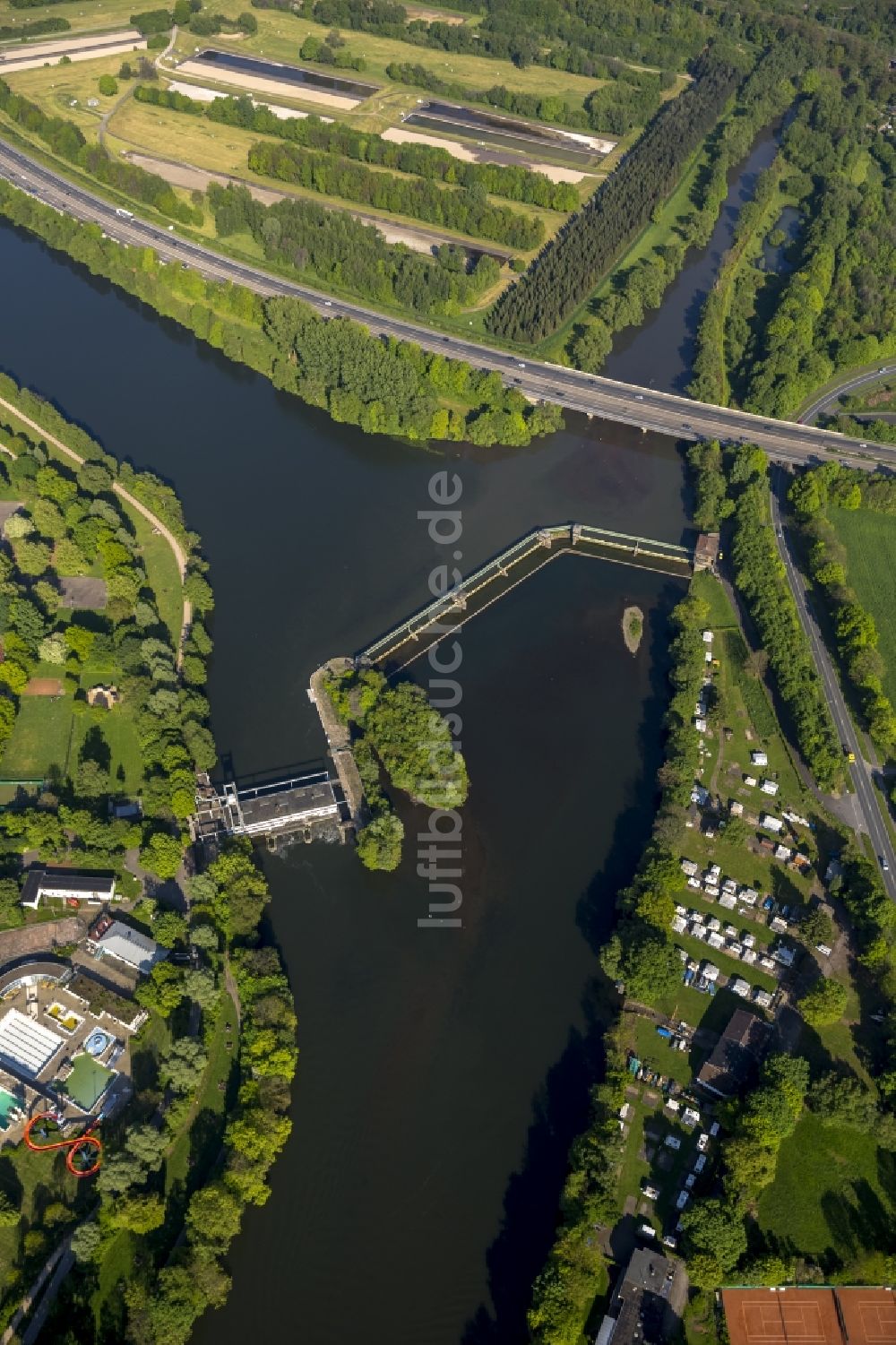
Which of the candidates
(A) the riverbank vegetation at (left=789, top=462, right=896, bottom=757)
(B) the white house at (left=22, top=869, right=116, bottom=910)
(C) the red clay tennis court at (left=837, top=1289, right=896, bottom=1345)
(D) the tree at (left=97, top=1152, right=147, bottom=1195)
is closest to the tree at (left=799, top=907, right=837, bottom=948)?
(A) the riverbank vegetation at (left=789, top=462, right=896, bottom=757)

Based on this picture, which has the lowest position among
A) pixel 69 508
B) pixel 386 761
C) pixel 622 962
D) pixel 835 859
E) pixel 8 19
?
pixel 622 962

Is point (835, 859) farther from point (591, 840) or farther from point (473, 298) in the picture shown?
point (473, 298)

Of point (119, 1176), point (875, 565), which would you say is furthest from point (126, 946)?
point (875, 565)

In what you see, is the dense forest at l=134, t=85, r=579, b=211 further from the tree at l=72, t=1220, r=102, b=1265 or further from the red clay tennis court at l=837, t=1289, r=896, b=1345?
the red clay tennis court at l=837, t=1289, r=896, b=1345

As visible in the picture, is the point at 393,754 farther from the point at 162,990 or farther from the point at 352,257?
the point at 352,257

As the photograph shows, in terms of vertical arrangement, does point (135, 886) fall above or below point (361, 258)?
below

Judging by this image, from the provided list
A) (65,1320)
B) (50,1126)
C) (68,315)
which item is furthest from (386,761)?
(68,315)

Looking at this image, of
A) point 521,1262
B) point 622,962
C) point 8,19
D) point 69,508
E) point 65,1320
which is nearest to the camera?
point 65,1320

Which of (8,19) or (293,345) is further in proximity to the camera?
(8,19)

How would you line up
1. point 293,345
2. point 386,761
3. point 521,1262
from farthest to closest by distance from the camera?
point 293,345
point 386,761
point 521,1262
